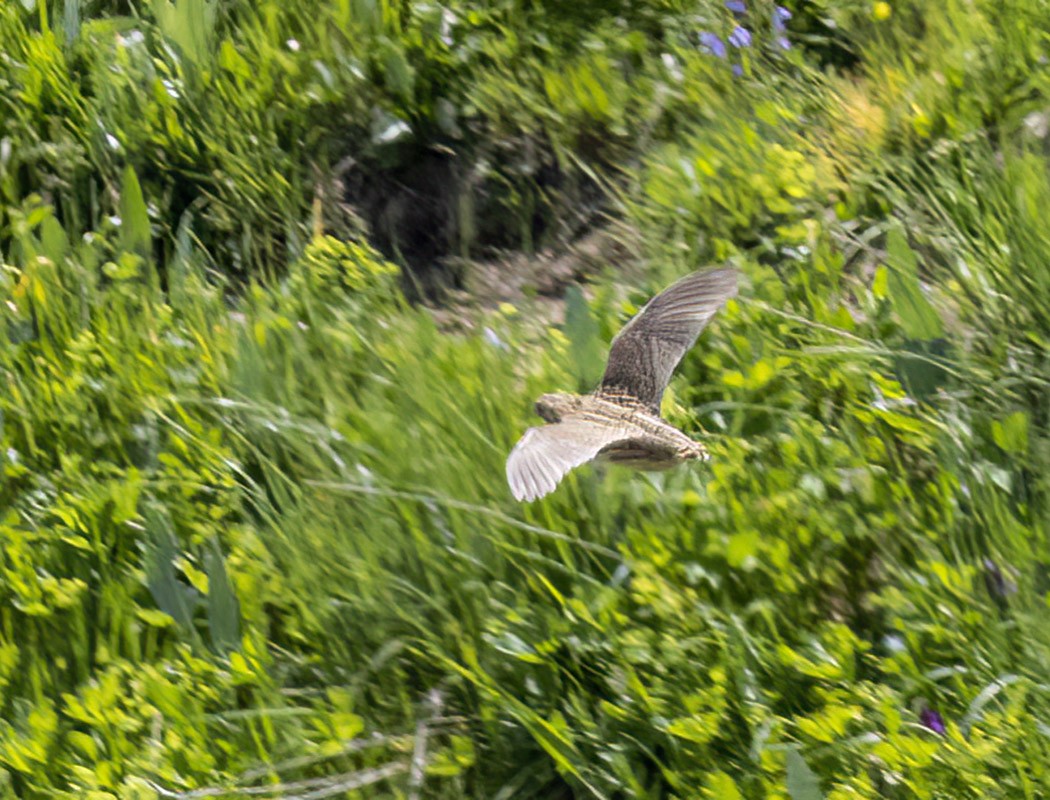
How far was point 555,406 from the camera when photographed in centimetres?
275

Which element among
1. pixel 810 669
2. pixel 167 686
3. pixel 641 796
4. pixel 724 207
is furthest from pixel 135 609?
pixel 724 207

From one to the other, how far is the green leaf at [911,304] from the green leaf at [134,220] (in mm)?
1941

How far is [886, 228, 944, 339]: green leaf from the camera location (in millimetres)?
2928

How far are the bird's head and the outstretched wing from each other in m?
0.11

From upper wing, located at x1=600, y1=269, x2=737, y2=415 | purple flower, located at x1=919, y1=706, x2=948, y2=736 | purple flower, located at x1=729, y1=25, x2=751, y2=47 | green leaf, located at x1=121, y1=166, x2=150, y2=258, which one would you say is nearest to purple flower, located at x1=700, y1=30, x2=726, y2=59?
purple flower, located at x1=729, y1=25, x2=751, y2=47

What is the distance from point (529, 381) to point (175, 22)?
66.8 inches

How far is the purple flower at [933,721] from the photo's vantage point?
238cm

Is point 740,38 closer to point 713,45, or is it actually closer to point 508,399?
point 713,45

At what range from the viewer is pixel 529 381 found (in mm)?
3135

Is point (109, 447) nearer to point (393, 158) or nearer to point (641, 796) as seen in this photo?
point (393, 158)

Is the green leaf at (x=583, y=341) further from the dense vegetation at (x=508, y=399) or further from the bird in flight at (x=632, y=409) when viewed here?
the bird in flight at (x=632, y=409)

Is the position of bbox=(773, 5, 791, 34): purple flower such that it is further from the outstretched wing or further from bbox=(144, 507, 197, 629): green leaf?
bbox=(144, 507, 197, 629): green leaf

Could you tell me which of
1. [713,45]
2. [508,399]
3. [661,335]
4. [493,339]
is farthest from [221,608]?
[713,45]

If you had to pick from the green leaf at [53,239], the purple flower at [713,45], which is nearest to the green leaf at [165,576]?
the green leaf at [53,239]
